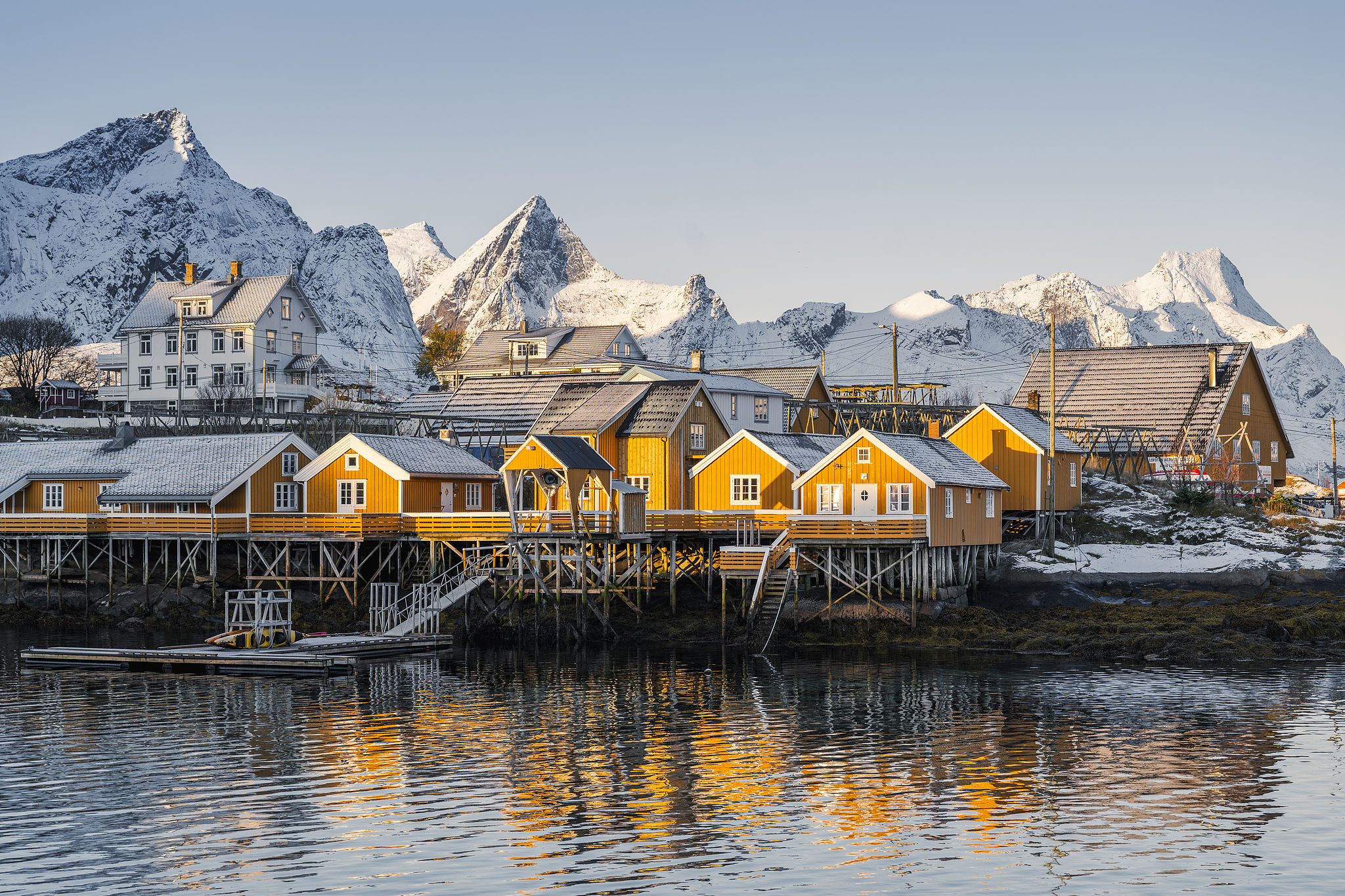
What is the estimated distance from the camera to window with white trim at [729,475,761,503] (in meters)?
56.9

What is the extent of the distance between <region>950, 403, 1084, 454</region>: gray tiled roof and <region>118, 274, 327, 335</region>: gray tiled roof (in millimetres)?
64161

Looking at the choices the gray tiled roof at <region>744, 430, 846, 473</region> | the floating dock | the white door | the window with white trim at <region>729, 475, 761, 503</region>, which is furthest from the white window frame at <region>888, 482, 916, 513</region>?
the floating dock

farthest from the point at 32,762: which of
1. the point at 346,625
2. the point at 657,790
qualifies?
the point at 346,625

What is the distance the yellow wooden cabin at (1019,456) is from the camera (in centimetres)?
6106

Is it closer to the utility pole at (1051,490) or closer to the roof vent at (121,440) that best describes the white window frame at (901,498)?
the utility pole at (1051,490)

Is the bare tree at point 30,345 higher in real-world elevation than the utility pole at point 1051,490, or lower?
higher

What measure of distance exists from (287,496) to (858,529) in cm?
2531

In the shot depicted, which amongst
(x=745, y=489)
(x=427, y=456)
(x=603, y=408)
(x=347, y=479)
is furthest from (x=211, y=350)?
(x=745, y=489)

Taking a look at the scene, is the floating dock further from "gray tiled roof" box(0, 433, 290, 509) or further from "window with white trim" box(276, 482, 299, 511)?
"window with white trim" box(276, 482, 299, 511)

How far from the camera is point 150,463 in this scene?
6181 centimetres

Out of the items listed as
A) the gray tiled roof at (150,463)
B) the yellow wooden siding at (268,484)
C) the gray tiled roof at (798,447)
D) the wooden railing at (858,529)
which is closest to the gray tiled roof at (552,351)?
the gray tiled roof at (150,463)

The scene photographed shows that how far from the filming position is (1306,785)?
27344mm

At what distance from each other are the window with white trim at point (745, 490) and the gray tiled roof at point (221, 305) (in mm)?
61066

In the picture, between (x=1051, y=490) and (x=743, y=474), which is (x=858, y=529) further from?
(x=1051, y=490)
